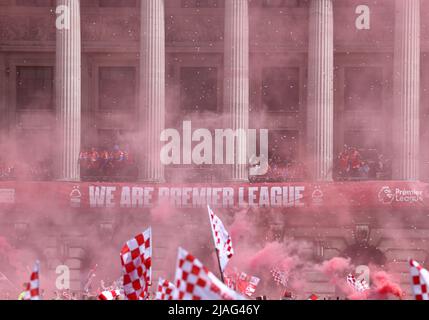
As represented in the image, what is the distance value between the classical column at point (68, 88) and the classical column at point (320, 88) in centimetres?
1164

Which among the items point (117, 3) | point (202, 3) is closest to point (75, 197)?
point (117, 3)

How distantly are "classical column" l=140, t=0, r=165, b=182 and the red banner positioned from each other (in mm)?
2683

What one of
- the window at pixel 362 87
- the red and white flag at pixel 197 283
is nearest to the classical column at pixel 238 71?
the window at pixel 362 87

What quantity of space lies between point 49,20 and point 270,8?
12103 millimetres

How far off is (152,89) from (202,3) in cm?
824

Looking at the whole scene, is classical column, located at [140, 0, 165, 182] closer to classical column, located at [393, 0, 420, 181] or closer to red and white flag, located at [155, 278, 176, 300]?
classical column, located at [393, 0, 420, 181]

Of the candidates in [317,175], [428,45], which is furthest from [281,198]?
[428,45]

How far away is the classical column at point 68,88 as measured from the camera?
171 feet

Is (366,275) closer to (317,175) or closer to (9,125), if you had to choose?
(317,175)

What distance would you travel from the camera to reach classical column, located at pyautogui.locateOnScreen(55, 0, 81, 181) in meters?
52.0

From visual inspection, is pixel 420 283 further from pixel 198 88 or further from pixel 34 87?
pixel 34 87

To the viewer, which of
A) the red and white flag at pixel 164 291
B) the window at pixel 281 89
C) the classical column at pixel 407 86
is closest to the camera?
the red and white flag at pixel 164 291

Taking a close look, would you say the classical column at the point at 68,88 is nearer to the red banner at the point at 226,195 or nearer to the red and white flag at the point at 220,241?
the red banner at the point at 226,195

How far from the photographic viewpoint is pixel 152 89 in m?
52.3
